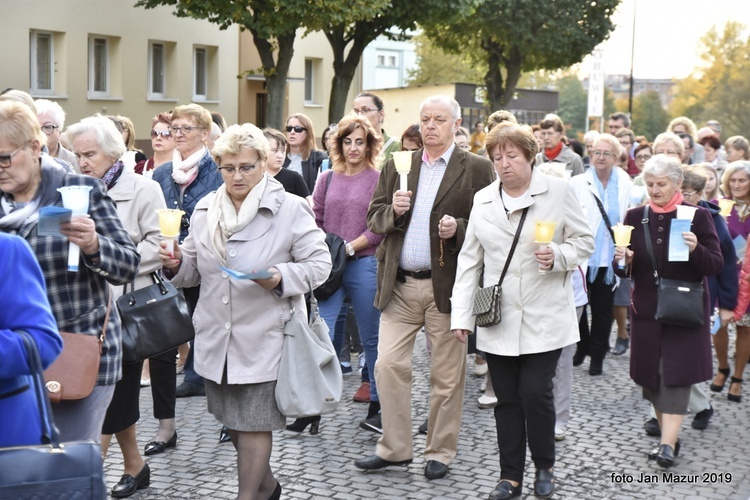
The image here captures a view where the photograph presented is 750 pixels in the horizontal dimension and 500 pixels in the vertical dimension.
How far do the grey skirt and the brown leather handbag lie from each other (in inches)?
36.8

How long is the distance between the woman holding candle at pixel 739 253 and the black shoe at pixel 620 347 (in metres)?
1.53

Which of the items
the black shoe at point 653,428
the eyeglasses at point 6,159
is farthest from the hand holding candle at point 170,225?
the black shoe at point 653,428

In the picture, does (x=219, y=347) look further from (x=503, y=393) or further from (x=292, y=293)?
(x=503, y=393)

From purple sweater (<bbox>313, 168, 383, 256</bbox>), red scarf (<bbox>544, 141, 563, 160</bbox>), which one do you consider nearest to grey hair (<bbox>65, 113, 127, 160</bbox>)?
purple sweater (<bbox>313, 168, 383, 256</bbox>)

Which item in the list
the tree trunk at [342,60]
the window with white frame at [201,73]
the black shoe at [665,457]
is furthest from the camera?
the window with white frame at [201,73]

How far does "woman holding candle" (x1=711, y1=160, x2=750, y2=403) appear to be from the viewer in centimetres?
895

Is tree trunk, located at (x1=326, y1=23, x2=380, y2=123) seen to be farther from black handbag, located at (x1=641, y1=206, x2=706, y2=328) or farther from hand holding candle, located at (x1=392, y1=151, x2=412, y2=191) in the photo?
hand holding candle, located at (x1=392, y1=151, x2=412, y2=191)

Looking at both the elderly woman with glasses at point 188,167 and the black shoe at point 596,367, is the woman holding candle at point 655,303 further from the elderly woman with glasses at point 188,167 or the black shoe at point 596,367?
the elderly woman with glasses at point 188,167

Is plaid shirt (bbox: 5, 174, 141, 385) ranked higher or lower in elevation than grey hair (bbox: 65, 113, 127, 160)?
lower

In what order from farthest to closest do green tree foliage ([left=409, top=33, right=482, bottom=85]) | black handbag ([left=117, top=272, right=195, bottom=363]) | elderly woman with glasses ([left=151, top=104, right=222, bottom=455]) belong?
green tree foliage ([left=409, top=33, right=482, bottom=85]) → elderly woman with glasses ([left=151, top=104, right=222, bottom=455]) → black handbag ([left=117, top=272, right=195, bottom=363])

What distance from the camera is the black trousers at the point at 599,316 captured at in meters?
9.90

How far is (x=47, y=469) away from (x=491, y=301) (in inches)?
129

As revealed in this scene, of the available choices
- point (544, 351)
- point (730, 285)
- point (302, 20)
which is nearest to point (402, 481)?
point (544, 351)

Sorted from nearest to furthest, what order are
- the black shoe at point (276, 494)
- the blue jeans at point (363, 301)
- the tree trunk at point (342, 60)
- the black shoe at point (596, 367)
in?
the black shoe at point (276, 494)
the blue jeans at point (363, 301)
the black shoe at point (596, 367)
the tree trunk at point (342, 60)
